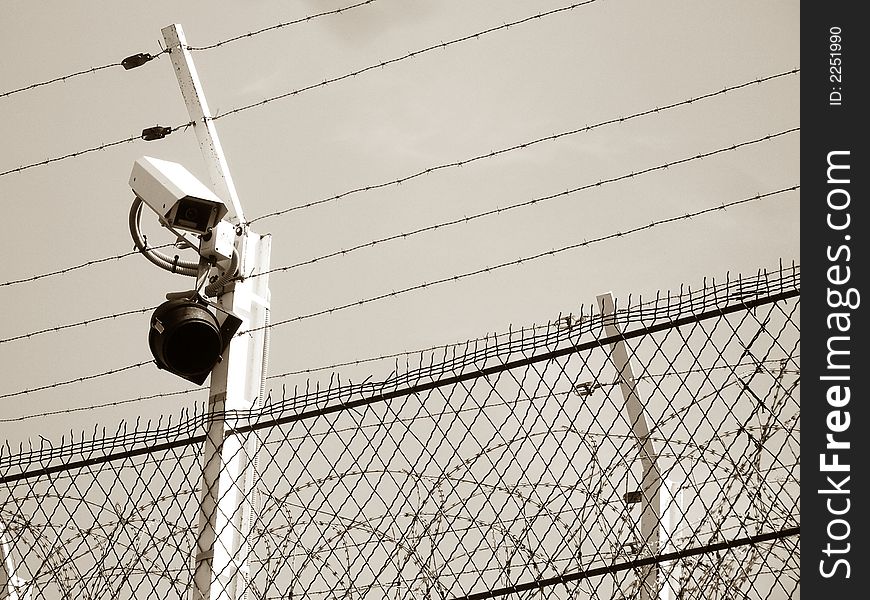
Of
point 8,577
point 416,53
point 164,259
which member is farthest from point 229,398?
point 416,53

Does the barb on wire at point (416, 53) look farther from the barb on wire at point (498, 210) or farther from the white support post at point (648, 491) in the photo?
the white support post at point (648, 491)

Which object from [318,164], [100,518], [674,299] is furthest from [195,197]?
[318,164]

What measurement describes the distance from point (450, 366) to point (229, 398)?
0.76 metres

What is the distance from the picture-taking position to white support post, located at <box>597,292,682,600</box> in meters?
3.43

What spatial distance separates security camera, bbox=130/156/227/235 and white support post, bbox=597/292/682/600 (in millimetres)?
1252

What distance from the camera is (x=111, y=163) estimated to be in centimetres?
789

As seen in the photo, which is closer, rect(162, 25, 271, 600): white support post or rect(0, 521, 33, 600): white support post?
rect(162, 25, 271, 600): white support post

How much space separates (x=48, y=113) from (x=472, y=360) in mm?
4964

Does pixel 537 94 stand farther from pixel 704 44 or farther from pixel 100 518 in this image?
pixel 100 518

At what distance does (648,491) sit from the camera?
3.76 m

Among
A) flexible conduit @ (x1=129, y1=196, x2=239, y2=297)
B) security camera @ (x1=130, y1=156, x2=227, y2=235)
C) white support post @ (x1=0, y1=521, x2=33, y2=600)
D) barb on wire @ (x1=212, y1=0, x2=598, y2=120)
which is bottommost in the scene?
white support post @ (x1=0, y1=521, x2=33, y2=600)

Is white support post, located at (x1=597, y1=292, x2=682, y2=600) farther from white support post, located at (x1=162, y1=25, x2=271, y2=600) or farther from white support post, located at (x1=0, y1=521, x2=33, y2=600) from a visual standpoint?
white support post, located at (x1=0, y1=521, x2=33, y2=600)

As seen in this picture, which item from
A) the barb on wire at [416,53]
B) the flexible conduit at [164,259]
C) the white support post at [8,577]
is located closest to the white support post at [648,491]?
the barb on wire at [416,53]

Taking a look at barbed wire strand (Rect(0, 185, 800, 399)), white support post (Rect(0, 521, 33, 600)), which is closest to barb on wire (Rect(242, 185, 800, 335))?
barbed wire strand (Rect(0, 185, 800, 399))
